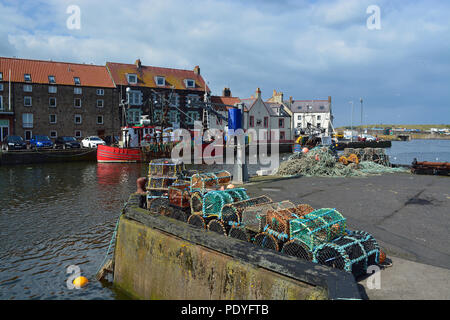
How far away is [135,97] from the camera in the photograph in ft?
158

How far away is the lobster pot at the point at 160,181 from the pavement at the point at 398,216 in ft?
10.6

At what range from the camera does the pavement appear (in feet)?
15.9

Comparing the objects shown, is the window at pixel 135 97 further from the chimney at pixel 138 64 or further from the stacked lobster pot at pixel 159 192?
the stacked lobster pot at pixel 159 192

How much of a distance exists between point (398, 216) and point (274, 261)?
6.21 m

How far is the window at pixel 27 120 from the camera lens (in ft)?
140

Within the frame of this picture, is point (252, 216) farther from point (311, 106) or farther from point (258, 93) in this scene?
point (311, 106)

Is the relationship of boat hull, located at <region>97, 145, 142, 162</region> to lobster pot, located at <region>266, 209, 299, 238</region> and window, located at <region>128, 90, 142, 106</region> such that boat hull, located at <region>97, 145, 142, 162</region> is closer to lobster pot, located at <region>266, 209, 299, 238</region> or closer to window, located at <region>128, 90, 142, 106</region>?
window, located at <region>128, 90, 142, 106</region>

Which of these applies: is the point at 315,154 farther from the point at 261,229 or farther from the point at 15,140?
the point at 15,140

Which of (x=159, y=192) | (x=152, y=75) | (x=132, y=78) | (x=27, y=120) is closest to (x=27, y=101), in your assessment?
(x=27, y=120)

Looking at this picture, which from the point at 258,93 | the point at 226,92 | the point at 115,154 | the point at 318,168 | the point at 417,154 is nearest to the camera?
the point at 318,168

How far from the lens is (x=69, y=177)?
80.2 feet

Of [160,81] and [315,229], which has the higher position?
[160,81]

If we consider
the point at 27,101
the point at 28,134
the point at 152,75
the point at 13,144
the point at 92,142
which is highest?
the point at 152,75

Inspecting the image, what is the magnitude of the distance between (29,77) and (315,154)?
4090 cm
